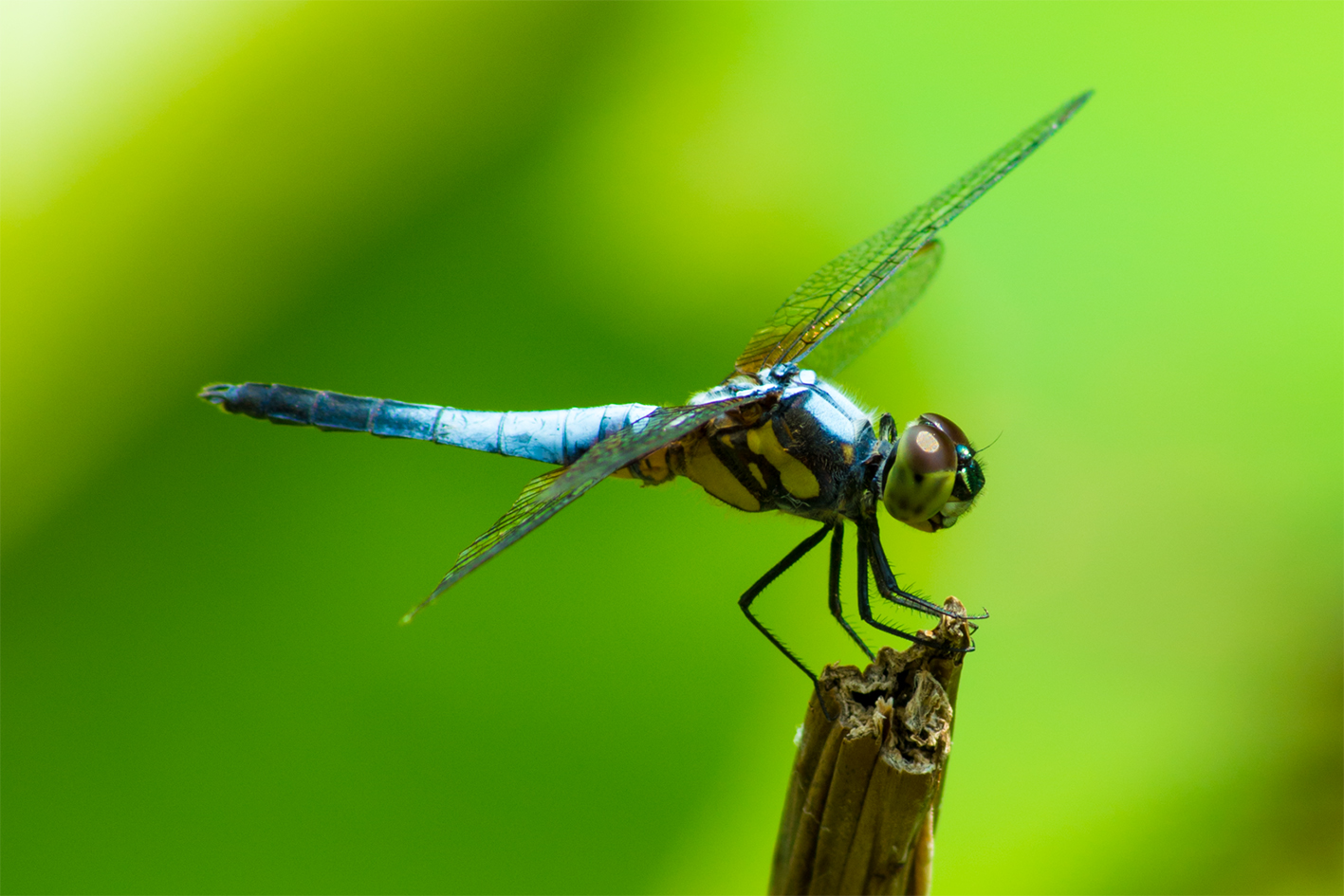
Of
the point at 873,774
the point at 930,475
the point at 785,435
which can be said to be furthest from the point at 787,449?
the point at 873,774

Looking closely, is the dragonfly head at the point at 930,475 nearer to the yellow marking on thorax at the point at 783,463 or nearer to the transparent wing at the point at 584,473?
the yellow marking on thorax at the point at 783,463

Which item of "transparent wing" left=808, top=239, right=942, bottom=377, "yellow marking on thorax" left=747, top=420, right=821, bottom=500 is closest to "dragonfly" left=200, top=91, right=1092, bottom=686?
"yellow marking on thorax" left=747, top=420, right=821, bottom=500

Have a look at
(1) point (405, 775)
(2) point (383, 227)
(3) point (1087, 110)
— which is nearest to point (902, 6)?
(3) point (1087, 110)

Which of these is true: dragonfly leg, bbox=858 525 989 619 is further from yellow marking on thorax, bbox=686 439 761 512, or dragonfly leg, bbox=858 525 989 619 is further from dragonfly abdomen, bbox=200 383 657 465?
dragonfly abdomen, bbox=200 383 657 465

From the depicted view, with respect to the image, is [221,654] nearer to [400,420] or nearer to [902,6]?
[400,420]

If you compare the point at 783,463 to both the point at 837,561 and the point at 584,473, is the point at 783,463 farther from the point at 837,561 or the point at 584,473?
the point at 584,473

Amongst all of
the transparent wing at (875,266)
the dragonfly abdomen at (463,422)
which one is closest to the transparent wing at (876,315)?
the transparent wing at (875,266)

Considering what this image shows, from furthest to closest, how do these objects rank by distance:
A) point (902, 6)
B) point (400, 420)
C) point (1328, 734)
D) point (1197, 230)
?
point (902, 6) < point (1197, 230) < point (1328, 734) < point (400, 420)
